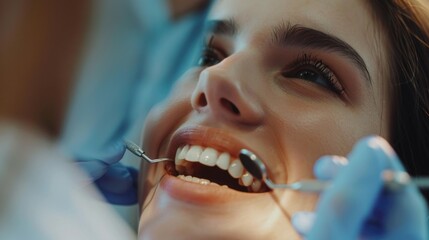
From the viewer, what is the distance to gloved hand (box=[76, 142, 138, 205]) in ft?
3.39

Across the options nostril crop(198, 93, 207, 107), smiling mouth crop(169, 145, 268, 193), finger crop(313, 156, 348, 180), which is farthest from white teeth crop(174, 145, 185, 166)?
finger crop(313, 156, 348, 180)

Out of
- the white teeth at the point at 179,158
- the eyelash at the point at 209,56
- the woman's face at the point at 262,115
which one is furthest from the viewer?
the eyelash at the point at 209,56

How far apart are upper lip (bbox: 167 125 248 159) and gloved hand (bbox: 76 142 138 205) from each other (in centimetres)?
14

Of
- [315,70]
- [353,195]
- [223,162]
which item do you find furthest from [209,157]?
[353,195]

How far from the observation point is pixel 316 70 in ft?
3.33

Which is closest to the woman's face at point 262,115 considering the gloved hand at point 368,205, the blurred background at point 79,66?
the blurred background at point 79,66

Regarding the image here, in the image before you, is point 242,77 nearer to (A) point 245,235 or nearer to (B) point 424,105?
(A) point 245,235

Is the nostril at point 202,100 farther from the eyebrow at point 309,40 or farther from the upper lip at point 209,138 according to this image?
the eyebrow at point 309,40

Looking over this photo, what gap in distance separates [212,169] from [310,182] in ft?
1.17

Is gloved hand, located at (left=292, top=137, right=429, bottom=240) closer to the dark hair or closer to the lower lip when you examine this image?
the lower lip

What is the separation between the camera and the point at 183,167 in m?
1.03

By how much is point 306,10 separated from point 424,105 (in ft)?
1.09

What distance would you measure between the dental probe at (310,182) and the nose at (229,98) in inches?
2.6

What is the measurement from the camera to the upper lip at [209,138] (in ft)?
3.02
